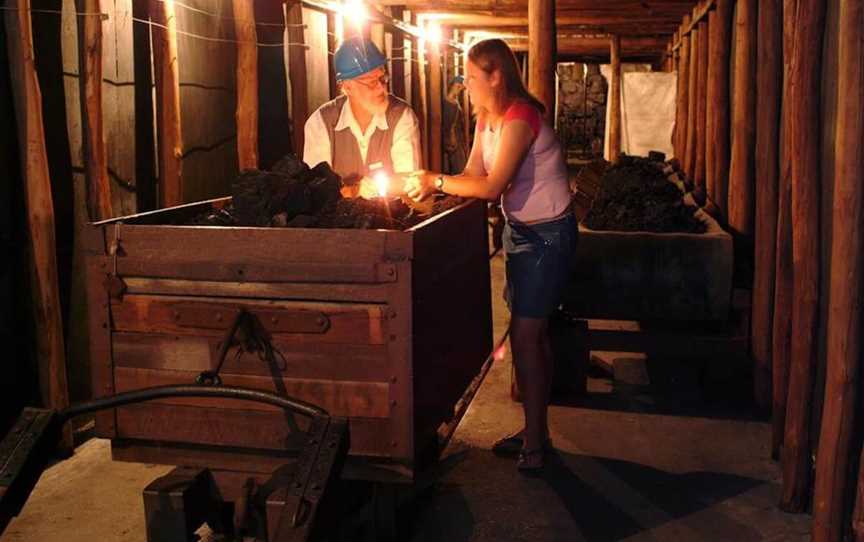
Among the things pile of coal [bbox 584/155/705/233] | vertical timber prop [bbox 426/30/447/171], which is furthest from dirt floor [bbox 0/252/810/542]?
vertical timber prop [bbox 426/30/447/171]

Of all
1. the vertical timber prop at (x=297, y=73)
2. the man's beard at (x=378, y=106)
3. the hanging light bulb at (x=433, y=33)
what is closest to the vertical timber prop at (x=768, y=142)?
the man's beard at (x=378, y=106)

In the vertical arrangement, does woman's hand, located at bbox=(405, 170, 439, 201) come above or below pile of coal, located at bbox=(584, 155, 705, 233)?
above

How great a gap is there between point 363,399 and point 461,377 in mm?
926

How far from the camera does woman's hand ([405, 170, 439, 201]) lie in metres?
4.46

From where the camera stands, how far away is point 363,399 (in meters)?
3.16

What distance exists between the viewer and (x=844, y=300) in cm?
367

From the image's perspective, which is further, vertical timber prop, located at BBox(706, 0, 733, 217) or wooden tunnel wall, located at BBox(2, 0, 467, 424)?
vertical timber prop, located at BBox(706, 0, 733, 217)

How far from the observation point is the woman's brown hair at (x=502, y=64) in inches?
183

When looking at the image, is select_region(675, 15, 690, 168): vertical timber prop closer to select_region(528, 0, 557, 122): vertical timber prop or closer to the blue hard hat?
select_region(528, 0, 557, 122): vertical timber prop

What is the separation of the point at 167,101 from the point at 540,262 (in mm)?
2660

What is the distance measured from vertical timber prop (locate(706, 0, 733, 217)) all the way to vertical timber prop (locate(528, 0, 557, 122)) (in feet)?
11.6

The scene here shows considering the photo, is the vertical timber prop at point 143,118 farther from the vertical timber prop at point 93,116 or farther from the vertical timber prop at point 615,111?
the vertical timber prop at point 615,111

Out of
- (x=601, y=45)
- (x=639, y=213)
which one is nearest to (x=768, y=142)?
(x=639, y=213)

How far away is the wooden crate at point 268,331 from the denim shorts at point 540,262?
1396 mm
